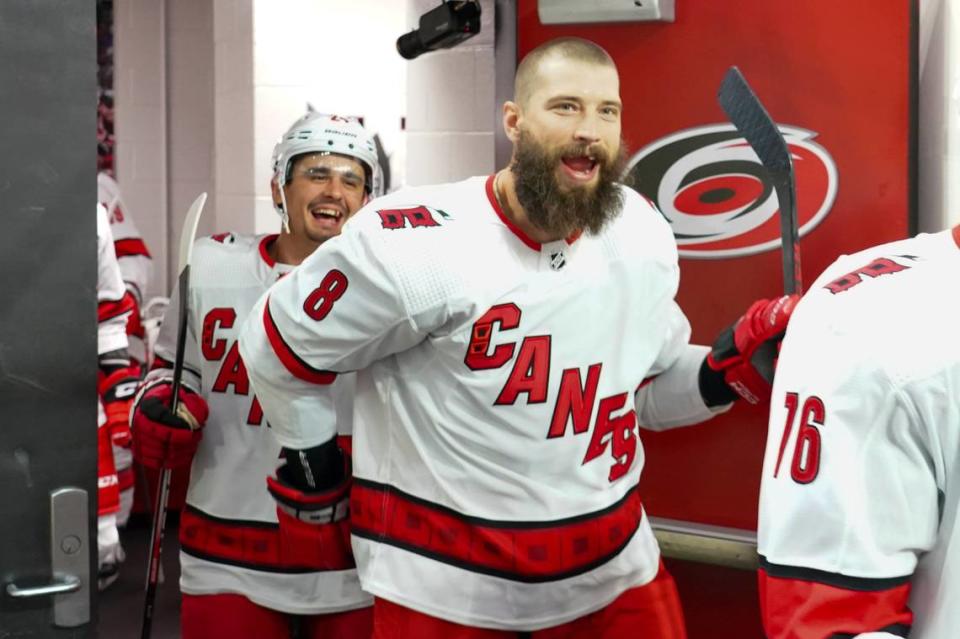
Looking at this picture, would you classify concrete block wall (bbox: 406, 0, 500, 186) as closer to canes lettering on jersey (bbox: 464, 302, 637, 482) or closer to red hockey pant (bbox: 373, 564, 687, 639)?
canes lettering on jersey (bbox: 464, 302, 637, 482)

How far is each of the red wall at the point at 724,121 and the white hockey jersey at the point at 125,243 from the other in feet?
8.37

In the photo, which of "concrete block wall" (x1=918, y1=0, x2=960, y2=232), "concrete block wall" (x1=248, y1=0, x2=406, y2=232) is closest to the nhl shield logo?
"concrete block wall" (x1=918, y1=0, x2=960, y2=232)

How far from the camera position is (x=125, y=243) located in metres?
5.12

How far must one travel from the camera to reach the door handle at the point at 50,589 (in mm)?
1417

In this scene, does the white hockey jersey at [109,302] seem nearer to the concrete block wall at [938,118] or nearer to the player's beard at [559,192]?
the player's beard at [559,192]

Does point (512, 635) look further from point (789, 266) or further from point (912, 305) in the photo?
point (912, 305)

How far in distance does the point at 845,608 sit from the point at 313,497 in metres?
1.11

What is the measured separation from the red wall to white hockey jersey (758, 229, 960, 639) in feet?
4.32

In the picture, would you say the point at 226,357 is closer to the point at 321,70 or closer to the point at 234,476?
the point at 234,476

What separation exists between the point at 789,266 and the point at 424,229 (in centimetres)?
59

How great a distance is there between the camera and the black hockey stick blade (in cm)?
205

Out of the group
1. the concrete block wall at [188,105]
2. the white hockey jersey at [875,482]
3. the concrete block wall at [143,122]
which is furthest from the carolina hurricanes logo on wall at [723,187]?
the concrete block wall at [143,122]

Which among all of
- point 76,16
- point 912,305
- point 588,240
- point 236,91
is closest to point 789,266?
point 588,240

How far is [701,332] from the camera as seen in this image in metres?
2.80
